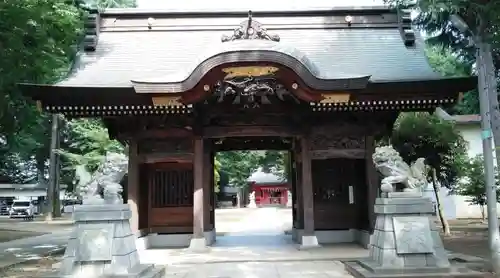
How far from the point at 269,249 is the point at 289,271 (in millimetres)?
3254

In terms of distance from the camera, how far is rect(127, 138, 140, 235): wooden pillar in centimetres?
1187

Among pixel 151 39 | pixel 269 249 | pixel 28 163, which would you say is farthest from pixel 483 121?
pixel 28 163

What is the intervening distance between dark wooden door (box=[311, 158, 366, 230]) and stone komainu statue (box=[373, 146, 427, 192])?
4.54m

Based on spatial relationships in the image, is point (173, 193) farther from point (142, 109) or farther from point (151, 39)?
point (151, 39)

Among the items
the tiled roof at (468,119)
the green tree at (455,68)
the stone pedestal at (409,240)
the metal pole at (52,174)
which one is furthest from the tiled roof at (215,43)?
the metal pole at (52,174)

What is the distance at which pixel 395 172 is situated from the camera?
8234 mm

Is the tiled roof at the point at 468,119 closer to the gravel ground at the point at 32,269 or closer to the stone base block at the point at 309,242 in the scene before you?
the stone base block at the point at 309,242

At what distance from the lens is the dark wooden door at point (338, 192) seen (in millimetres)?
12945

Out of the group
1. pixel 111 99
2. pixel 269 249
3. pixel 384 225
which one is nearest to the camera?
pixel 384 225

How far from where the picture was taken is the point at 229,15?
14.2 m

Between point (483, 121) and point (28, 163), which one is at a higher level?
point (28, 163)

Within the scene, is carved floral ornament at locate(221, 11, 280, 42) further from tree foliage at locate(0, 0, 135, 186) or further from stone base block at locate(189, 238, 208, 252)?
stone base block at locate(189, 238, 208, 252)

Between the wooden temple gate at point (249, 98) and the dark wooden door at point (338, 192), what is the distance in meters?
0.03

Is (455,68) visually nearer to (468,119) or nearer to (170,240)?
(468,119)
